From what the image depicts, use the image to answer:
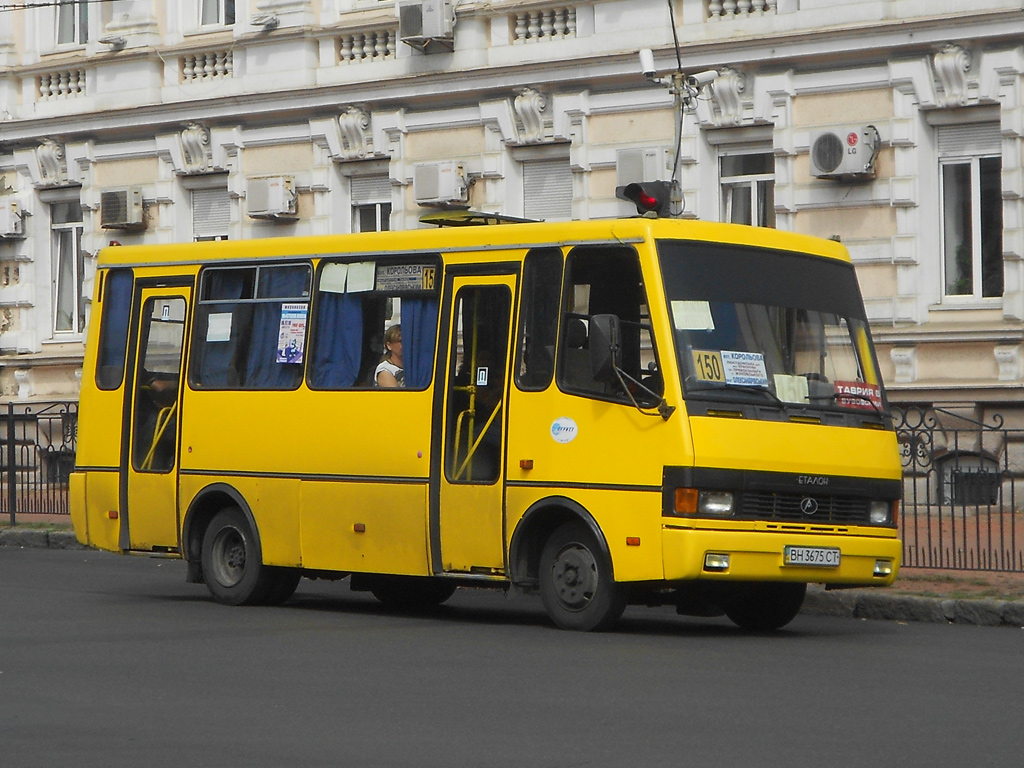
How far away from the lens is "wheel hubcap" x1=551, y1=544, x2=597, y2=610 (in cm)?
1260

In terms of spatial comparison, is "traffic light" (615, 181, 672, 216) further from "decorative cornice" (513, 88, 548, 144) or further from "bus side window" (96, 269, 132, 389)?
"decorative cornice" (513, 88, 548, 144)

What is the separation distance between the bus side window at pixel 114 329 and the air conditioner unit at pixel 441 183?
9.43m

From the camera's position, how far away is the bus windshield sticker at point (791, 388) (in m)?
12.6

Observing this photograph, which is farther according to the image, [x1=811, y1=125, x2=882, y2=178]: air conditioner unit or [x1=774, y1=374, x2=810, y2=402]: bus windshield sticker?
[x1=811, y1=125, x2=882, y2=178]: air conditioner unit

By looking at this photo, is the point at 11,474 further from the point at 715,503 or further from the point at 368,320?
the point at 715,503

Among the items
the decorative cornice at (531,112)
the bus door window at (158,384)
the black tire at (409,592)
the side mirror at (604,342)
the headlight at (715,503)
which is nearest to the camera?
the headlight at (715,503)

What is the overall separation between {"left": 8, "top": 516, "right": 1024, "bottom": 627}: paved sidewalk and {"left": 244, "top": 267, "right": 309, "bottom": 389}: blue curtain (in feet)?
14.6

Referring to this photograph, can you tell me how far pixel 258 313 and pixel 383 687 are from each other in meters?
5.84

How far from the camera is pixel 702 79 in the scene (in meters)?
22.8

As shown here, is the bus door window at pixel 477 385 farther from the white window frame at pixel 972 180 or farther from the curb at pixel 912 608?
the white window frame at pixel 972 180

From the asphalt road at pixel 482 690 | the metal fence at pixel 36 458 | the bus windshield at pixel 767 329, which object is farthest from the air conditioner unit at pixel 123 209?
the bus windshield at pixel 767 329

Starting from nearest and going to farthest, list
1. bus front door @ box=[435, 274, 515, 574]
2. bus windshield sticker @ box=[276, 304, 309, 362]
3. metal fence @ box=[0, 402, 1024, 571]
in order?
bus front door @ box=[435, 274, 515, 574]
bus windshield sticker @ box=[276, 304, 309, 362]
metal fence @ box=[0, 402, 1024, 571]

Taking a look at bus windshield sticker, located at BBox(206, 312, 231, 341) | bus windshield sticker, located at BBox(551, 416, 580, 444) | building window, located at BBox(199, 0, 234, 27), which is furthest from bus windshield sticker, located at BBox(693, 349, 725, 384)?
building window, located at BBox(199, 0, 234, 27)

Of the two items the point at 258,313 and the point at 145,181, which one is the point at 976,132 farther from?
the point at 145,181
